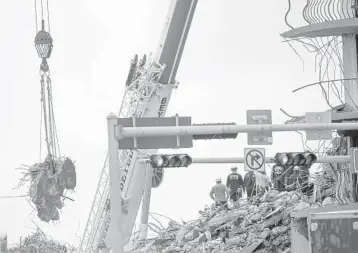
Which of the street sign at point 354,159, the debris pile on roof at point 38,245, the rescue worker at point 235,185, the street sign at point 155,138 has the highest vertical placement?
the street sign at point 155,138

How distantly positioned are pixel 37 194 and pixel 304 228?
9.25 m

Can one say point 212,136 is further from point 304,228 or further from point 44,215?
Result: point 44,215

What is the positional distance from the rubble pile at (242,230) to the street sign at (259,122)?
4.23 meters

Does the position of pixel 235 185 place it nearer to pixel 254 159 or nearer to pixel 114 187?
pixel 254 159

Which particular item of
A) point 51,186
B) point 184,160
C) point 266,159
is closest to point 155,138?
point 184,160

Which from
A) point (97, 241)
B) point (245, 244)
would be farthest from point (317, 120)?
point (97, 241)

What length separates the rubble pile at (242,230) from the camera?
112 ft

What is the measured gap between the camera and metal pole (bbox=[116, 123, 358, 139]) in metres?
27.6

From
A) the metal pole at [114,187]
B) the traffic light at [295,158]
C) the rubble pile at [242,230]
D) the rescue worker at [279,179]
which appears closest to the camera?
the metal pole at [114,187]

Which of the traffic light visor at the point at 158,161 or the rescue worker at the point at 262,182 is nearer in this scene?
the traffic light visor at the point at 158,161

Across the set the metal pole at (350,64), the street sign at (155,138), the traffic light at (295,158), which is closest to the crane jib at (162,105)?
the traffic light at (295,158)

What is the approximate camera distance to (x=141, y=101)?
38.2m

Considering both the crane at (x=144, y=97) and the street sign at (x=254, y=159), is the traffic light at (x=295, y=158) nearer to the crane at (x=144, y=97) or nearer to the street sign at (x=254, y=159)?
the street sign at (x=254, y=159)

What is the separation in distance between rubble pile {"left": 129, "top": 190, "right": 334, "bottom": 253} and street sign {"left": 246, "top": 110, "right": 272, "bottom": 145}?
423 cm
